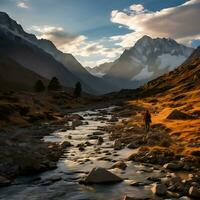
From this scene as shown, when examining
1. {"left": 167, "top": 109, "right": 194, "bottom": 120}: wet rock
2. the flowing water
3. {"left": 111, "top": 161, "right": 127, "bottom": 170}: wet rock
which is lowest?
the flowing water

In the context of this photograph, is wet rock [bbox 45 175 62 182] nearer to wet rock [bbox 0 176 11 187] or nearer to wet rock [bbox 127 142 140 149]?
wet rock [bbox 0 176 11 187]

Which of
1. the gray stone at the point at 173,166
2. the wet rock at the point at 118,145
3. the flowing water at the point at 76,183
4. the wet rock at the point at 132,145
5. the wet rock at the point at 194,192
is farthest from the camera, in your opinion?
the wet rock at the point at 132,145

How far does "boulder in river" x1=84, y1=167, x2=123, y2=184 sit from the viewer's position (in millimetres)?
33338

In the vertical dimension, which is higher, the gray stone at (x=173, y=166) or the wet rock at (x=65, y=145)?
the wet rock at (x=65, y=145)

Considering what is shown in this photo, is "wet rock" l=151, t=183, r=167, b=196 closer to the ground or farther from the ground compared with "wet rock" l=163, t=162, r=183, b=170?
closer to the ground

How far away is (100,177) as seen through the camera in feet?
109

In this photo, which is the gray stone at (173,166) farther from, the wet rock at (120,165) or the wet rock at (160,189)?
the wet rock at (160,189)

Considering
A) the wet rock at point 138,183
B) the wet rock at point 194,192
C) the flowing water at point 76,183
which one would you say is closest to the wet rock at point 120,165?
the flowing water at point 76,183

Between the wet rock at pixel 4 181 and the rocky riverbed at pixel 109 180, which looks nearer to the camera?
the rocky riverbed at pixel 109 180

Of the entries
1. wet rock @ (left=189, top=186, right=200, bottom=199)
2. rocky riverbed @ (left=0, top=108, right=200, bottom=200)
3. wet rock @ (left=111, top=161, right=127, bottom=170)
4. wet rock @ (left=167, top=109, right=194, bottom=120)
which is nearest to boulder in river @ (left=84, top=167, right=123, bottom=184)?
rocky riverbed @ (left=0, top=108, right=200, bottom=200)

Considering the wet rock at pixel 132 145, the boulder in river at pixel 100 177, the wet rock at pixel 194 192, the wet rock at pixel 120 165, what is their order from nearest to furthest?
the wet rock at pixel 194 192
the boulder in river at pixel 100 177
the wet rock at pixel 120 165
the wet rock at pixel 132 145

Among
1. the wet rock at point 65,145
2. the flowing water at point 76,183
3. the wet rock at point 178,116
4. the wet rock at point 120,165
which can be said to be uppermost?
the wet rock at point 178,116

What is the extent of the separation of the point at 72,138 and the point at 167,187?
3393cm

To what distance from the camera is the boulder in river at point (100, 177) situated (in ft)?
109
